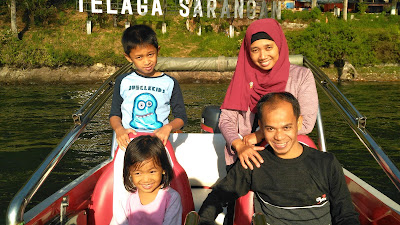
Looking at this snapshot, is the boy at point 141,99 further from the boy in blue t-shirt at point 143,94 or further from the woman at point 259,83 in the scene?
the woman at point 259,83

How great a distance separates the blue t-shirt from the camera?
9.36 feet

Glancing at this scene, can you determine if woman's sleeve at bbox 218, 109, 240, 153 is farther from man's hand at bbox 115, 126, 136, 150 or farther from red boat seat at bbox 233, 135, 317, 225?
man's hand at bbox 115, 126, 136, 150

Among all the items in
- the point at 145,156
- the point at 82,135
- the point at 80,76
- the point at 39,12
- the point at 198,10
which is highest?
the point at 198,10

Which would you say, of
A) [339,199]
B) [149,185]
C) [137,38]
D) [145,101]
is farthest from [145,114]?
[339,199]

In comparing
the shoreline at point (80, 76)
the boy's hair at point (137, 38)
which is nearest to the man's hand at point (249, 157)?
the boy's hair at point (137, 38)

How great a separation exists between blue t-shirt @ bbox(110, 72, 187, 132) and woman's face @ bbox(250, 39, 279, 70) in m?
0.64

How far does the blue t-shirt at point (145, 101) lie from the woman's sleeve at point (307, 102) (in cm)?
81

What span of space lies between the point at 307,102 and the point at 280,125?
61 centimetres

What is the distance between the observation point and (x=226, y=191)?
7.12ft

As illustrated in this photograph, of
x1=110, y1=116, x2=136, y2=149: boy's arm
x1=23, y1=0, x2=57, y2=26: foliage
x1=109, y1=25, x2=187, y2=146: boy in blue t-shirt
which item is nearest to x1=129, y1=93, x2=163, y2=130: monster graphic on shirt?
x1=109, y1=25, x2=187, y2=146: boy in blue t-shirt

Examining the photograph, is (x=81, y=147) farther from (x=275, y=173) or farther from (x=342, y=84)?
(x=342, y=84)

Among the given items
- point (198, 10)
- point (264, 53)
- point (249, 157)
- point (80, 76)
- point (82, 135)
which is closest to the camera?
point (249, 157)

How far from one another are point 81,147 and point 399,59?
18.6 m

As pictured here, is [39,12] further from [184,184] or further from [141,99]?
[184,184]
